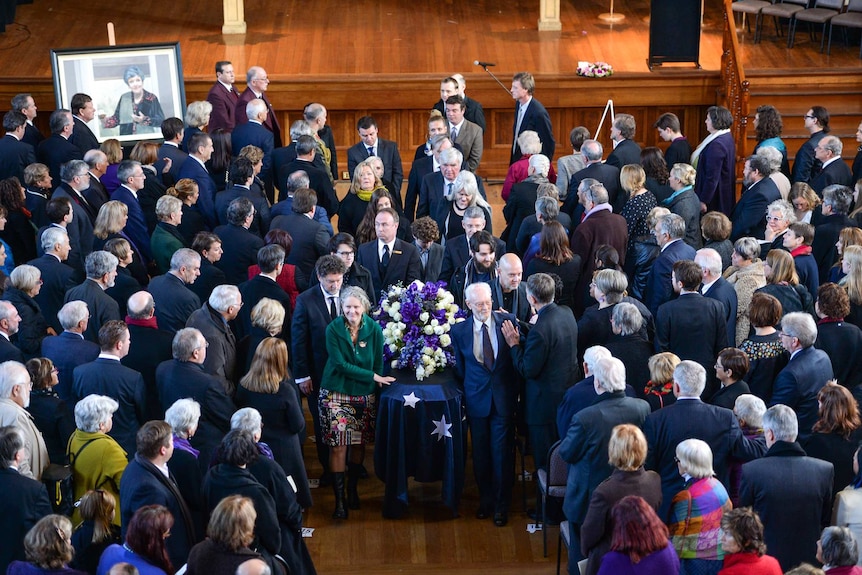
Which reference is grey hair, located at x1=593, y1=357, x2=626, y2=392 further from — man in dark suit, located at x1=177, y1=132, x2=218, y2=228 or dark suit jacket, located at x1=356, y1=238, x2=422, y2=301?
man in dark suit, located at x1=177, y1=132, x2=218, y2=228

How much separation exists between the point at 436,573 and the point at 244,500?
2.03 metres

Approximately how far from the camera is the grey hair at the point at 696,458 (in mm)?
5305

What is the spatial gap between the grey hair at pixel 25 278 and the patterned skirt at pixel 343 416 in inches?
73.1

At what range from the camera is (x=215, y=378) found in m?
6.16

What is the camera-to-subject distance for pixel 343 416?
7004 millimetres

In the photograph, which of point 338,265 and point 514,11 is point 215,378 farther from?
point 514,11

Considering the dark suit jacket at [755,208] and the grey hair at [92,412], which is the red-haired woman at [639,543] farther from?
the dark suit jacket at [755,208]

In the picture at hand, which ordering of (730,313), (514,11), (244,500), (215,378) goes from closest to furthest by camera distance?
(244,500) < (215,378) < (730,313) < (514,11)

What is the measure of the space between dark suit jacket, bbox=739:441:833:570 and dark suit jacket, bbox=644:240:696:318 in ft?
7.23

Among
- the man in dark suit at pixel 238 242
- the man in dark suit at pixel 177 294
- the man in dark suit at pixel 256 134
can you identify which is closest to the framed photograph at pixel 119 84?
the man in dark suit at pixel 256 134

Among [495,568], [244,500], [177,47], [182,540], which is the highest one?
[177,47]

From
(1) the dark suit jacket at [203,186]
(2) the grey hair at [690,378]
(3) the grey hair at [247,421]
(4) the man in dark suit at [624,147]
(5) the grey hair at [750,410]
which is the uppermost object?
(4) the man in dark suit at [624,147]

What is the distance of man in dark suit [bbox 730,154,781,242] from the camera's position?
8.62 metres

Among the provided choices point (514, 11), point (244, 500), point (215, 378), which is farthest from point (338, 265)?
point (514, 11)
